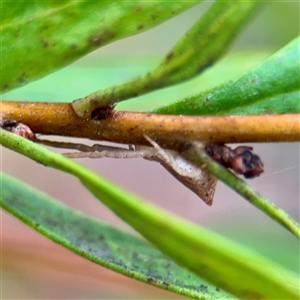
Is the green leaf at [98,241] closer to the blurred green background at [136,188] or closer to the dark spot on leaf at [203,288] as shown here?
the dark spot on leaf at [203,288]

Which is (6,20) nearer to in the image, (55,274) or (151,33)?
(55,274)

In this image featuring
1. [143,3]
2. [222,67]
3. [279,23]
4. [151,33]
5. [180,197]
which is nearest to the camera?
[143,3]

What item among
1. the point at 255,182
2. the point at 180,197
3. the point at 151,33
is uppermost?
the point at 151,33

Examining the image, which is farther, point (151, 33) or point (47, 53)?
point (151, 33)

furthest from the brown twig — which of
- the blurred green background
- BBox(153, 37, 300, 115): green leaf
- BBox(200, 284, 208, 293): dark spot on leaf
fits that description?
the blurred green background

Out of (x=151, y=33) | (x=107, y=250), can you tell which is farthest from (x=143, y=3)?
(x=151, y=33)

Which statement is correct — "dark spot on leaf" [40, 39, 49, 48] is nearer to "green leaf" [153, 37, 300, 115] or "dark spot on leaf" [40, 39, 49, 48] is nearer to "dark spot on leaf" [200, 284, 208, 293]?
"green leaf" [153, 37, 300, 115]

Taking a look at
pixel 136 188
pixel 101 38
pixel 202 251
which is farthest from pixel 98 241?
pixel 136 188

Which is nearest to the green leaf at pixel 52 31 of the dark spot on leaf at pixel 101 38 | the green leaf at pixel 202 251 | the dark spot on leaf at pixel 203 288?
the dark spot on leaf at pixel 101 38
